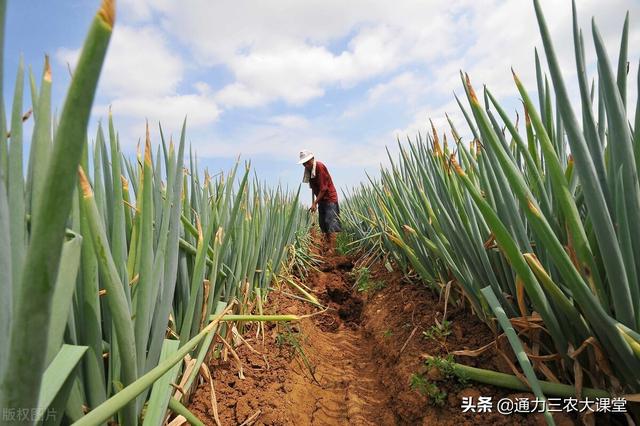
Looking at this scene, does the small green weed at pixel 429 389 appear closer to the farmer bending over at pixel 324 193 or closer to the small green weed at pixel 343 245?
the small green weed at pixel 343 245

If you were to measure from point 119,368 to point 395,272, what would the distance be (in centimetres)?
235

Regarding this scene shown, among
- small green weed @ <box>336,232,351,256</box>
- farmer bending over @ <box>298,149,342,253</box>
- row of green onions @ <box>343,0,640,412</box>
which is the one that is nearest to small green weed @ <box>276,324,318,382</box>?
row of green onions @ <box>343,0,640,412</box>

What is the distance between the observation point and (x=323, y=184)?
6242mm

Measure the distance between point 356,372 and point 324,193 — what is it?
14.4 ft

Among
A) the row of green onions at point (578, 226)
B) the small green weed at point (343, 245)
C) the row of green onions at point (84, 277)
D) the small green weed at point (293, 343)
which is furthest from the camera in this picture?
the small green weed at point (343, 245)

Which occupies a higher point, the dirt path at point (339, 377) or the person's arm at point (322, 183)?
the person's arm at point (322, 183)

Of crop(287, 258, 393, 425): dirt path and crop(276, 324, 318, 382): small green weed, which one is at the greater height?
crop(276, 324, 318, 382): small green weed

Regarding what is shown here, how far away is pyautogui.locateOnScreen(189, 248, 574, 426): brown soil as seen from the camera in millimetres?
1215

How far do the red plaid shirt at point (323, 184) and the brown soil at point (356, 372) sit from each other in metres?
3.72

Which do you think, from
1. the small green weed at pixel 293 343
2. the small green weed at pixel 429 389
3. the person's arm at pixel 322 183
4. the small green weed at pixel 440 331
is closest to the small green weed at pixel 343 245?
the person's arm at pixel 322 183

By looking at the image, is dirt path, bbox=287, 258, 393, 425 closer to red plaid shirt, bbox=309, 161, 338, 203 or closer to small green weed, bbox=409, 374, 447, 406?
small green weed, bbox=409, 374, 447, 406

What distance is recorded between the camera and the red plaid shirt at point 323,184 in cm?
624

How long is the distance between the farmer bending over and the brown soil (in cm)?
359

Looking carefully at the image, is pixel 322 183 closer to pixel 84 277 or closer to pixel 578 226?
pixel 578 226
